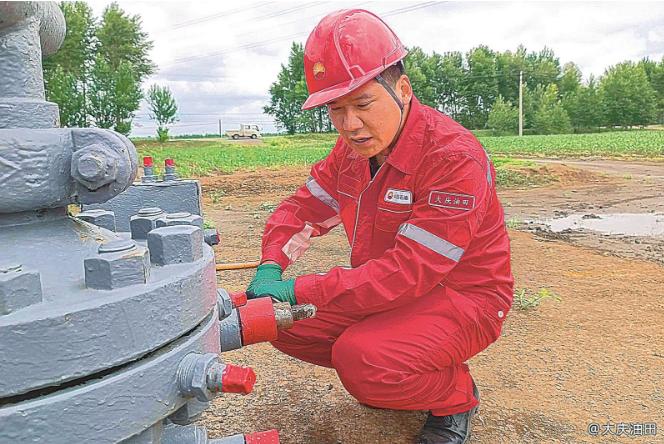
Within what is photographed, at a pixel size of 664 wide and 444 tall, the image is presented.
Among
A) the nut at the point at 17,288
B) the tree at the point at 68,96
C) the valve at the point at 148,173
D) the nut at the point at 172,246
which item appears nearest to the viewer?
the nut at the point at 17,288

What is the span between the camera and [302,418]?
7.78 feet

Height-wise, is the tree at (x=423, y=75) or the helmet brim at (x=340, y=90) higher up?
the tree at (x=423, y=75)

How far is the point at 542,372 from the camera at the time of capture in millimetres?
2805

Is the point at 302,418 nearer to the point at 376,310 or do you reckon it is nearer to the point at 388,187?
the point at 376,310

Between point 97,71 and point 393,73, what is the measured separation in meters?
34.3

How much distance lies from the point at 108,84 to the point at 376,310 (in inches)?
1339

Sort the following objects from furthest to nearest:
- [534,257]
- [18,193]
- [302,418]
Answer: [534,257], [302,418], [18,193]

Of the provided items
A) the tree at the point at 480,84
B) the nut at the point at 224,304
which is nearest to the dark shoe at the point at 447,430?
the nut at the point at 224,304

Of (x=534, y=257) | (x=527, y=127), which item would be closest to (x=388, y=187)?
(x=534, y=257)

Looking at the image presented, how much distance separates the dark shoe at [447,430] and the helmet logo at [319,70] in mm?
1217

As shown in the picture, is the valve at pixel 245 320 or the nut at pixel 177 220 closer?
the nut at pixel 177 220

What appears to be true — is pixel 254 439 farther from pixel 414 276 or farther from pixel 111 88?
pixel 111 88

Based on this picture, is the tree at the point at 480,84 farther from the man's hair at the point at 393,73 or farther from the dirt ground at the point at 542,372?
the man's hair at the point at 393,73

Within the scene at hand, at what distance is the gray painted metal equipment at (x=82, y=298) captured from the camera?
94cm
